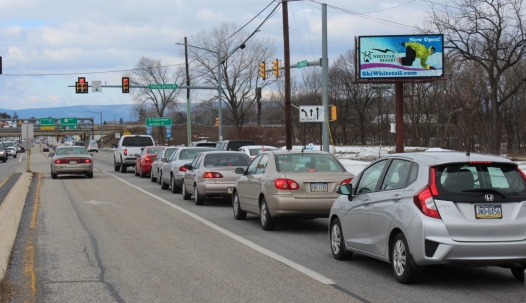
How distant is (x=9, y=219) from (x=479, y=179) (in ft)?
35.8

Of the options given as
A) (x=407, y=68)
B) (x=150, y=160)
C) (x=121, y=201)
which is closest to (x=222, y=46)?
(x=407, y=68)

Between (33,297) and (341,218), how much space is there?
4419 millimetres

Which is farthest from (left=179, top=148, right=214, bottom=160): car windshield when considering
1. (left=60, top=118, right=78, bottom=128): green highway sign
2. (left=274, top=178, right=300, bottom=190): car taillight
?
(left=60, top=118, right=78, bottom=128): green highway sign

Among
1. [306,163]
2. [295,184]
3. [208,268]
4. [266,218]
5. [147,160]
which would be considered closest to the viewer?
[208,268]

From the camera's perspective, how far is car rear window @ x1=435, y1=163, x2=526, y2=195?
783 centimetres

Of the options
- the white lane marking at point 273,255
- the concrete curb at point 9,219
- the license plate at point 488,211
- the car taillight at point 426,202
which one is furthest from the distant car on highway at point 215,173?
the license plate at point 488,211

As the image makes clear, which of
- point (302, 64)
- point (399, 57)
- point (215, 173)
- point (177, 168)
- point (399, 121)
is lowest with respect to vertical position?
point (177, 168)

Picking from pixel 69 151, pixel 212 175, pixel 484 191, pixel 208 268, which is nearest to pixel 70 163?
pixel 69 151

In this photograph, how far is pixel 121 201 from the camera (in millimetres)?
20250

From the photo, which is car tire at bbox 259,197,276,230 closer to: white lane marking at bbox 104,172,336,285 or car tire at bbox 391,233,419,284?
white lane marking at bbox 104,172,336,285

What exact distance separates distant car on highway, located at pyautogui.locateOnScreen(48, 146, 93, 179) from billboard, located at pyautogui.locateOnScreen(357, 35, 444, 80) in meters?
17.0

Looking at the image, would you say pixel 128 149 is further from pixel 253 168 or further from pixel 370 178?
pixel 370 178

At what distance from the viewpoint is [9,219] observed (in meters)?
15.1

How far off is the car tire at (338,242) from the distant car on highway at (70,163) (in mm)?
23275
